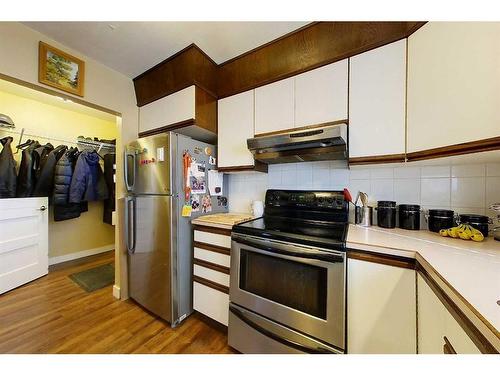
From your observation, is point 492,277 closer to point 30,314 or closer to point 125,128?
point 125,128

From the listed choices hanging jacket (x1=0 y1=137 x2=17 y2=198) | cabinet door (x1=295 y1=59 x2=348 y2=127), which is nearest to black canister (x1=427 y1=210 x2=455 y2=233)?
cabinet door (x1=295 y1=59 x2=348 y2=127)

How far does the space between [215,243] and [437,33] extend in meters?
1.76

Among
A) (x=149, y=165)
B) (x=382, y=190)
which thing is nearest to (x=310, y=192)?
(x=382, y=190)

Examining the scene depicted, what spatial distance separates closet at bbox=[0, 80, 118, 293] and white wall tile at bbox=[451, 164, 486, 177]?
3.01 metres

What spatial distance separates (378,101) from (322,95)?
1.14ft

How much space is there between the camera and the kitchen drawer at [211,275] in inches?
55.4

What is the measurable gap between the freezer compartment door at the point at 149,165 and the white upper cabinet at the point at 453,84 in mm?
1619

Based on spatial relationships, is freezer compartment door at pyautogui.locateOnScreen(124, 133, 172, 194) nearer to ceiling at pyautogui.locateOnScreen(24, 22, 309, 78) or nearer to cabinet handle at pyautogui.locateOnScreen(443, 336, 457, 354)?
ceiling at pyautogui.locateOnScreen(24, 22, 309, 78)

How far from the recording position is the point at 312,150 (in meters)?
1.37

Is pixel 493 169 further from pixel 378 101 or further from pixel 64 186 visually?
pixel 64 186

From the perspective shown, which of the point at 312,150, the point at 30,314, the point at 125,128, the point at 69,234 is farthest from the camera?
the point at 69,234

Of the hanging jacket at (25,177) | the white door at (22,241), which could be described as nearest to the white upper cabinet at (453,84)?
the white door at (22,241)
